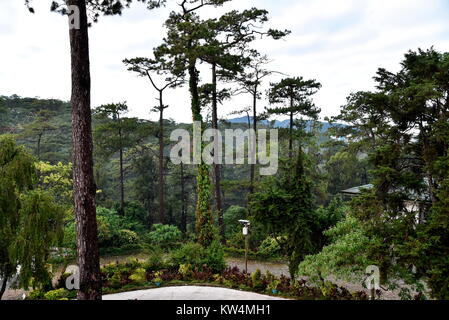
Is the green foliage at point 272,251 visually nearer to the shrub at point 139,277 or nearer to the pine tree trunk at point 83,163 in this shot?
the shrub at point 139,277

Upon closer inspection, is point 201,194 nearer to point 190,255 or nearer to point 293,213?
point 190,255

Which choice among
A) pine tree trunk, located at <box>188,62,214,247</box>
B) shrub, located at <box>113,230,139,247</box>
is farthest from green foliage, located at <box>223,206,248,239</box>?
shrub, located at <box>113,230,139,247</box>

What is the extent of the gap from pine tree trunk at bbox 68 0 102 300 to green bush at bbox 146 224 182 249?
35.9ft

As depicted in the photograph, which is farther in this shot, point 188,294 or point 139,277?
point 139,277

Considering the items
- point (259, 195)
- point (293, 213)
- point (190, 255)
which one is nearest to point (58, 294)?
point (190, 255)

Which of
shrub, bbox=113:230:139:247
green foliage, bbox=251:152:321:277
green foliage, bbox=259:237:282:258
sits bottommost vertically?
green foliage, bbox=259:237:282:258

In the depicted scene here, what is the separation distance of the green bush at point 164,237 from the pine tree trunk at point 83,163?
10.9 meters

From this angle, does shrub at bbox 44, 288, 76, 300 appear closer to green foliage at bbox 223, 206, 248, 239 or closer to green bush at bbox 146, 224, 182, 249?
green bush at bbox 146, 224, 182, 249

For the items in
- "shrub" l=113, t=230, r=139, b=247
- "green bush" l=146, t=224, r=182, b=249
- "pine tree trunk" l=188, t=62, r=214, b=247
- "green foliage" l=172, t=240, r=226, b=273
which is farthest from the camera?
"shrub" l=113, t=230, r=139, b=247

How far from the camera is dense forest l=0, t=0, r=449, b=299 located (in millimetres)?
5646

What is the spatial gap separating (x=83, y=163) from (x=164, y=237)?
1184cm

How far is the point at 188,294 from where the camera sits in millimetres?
9047
